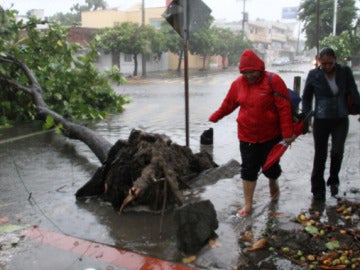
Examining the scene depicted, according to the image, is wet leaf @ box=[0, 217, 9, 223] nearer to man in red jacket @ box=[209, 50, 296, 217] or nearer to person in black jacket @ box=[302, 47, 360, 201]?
man in red jacket @ box=[209, 50, 296, 217]

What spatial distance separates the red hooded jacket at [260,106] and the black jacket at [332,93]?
0.50 m

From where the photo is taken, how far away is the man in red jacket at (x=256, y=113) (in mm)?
4148

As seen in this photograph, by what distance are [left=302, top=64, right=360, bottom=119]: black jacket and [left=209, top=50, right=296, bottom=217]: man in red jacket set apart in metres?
0.50

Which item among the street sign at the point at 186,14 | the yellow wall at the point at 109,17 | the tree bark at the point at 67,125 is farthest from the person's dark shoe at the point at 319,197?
the yellow wall at the point at 109,17

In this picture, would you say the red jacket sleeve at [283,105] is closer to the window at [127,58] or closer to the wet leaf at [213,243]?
the wet leaf at [213,243]

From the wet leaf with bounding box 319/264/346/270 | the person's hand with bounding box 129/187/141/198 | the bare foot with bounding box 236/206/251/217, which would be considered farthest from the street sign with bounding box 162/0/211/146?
the wet leaf with bounding box 319/264/346/270

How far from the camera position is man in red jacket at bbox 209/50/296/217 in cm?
415

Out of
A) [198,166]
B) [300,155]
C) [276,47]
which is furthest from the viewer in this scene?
[276,47]

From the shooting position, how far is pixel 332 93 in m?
4.44

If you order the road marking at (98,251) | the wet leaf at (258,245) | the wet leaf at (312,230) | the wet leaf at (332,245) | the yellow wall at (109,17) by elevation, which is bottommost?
the road marking at (98,251)

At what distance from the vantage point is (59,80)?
9953 mm

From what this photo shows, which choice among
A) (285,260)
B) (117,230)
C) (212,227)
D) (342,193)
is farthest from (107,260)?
(342,193)

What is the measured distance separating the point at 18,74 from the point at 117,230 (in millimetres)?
6970

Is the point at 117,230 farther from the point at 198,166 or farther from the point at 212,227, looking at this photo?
the point at 198,166
